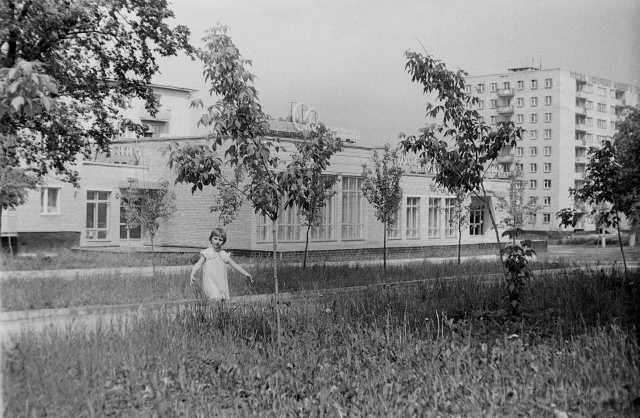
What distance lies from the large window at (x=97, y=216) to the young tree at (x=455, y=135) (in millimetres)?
26555

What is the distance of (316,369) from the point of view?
633 cm

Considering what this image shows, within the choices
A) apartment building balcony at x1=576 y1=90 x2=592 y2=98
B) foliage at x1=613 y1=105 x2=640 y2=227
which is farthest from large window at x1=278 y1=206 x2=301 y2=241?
apartment building balcony at x1=576 y1=90 x2=592 y2=98

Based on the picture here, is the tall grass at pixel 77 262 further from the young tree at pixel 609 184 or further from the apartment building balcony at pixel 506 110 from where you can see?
the apartment building balcony at pixel 506 110

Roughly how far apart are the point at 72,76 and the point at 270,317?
52.9 feet

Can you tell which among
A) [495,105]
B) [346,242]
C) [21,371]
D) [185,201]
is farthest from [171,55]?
[495,105]

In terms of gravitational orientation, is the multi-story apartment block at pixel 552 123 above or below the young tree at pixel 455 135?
above

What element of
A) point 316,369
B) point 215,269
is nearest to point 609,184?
point 215,269

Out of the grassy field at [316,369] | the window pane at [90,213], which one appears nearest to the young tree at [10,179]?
the window pane at [90,213]

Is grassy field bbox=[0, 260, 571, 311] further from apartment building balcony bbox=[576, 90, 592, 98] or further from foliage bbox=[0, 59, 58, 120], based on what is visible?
apartment building balcony bbox=[576, 90, 592, 98]

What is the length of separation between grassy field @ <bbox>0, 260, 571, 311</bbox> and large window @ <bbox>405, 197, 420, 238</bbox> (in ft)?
70.0

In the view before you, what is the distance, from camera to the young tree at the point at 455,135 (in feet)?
40.5

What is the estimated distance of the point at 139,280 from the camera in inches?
620

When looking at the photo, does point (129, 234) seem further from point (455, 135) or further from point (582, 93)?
point (582, 93)

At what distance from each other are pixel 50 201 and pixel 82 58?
1389 cm
